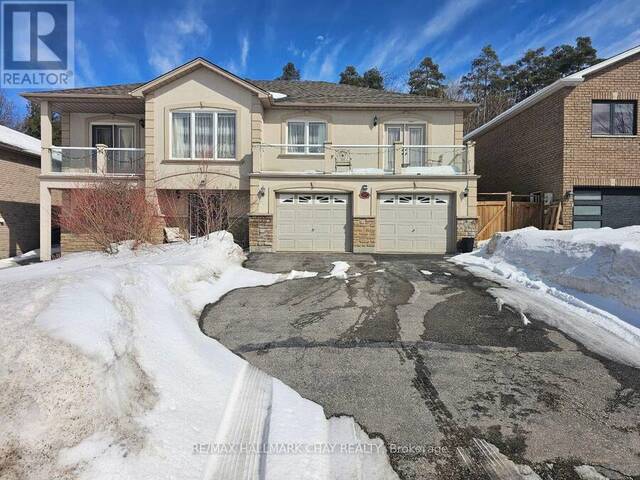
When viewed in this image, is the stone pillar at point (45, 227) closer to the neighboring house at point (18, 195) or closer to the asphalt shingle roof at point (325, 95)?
the neighboring house at point (18, 195)

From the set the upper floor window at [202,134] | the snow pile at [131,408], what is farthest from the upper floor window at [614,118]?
the snow pile at [131,408]

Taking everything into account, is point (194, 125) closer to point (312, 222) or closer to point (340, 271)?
point (312, 222)

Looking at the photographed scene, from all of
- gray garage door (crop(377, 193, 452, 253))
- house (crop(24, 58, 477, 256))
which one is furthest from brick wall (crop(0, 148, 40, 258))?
gray garage door (crop(377, 193, 452, 253))

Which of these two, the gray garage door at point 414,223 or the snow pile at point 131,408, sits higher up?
the gray garage door at point 414,223

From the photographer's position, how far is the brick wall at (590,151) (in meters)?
13.1

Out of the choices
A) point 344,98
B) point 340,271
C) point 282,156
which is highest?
point 344,98

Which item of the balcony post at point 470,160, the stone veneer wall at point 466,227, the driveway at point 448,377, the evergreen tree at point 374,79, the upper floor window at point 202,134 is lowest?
the driveway at point 448,377

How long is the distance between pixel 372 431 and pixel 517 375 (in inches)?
78.8

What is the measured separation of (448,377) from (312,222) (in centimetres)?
1031

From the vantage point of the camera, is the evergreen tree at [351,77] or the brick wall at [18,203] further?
the evergreen tree at [351,77]

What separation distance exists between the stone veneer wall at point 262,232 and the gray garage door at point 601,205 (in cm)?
1169

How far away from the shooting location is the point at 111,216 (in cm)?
1050

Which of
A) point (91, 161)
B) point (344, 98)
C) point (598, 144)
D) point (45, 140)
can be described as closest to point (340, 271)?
point (344, 98)

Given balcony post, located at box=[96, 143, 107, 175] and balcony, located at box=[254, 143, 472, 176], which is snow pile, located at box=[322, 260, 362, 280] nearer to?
balcony, located at box=[254, 143, 472, 176]
